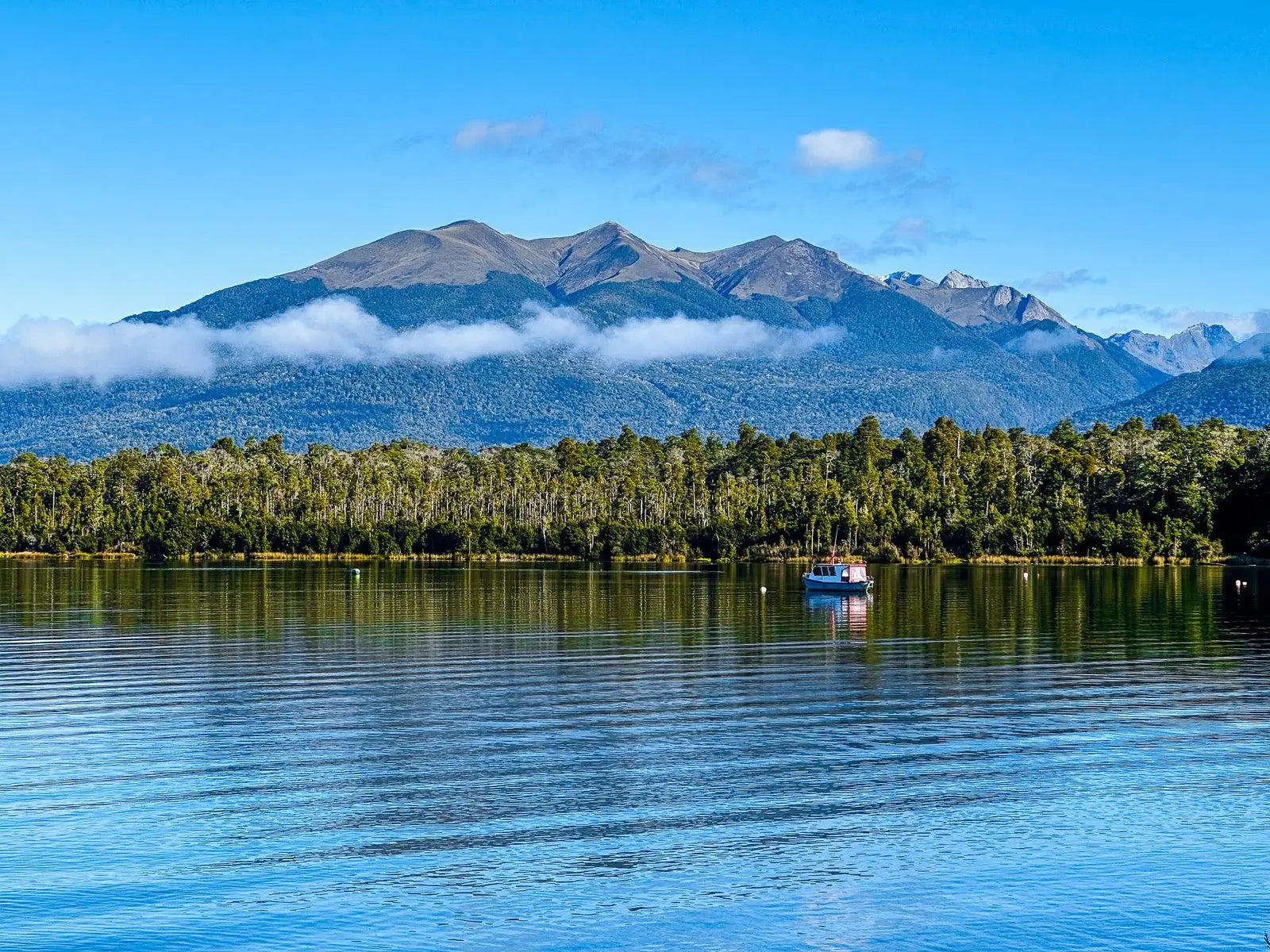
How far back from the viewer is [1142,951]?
20.3m

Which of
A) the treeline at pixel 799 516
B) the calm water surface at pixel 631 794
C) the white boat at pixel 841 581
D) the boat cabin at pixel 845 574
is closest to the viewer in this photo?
the calm water surface at pixel 631 794

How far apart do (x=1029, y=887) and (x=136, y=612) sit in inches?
2510

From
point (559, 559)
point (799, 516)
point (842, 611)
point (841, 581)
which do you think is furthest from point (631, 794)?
point (799, 516)

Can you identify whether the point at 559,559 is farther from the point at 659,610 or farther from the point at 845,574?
the point at 659,610

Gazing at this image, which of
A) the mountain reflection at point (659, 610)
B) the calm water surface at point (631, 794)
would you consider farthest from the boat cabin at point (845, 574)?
the calm water surface at point (631, 794)

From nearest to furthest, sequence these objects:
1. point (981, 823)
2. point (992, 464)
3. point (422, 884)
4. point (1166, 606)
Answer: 1. point (422, 884)
2. point (981, 823)
3. point (1166, 606)
4. point (992, 464)

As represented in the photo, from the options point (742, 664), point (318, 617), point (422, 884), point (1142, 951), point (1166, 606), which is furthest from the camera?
point (1166, 606)

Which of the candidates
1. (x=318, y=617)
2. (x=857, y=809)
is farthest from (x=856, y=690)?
(x=318, y=617)

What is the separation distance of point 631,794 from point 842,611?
56.5 metres

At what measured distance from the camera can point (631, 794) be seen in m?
29.4

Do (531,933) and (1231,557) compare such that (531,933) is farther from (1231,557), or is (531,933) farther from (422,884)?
(1231,557)

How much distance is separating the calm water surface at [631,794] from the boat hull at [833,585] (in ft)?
136

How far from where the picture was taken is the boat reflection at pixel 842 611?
69750 mm

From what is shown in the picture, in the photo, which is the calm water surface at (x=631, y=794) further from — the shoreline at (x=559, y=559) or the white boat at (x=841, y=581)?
the shoreline at (x=559, y=559)
